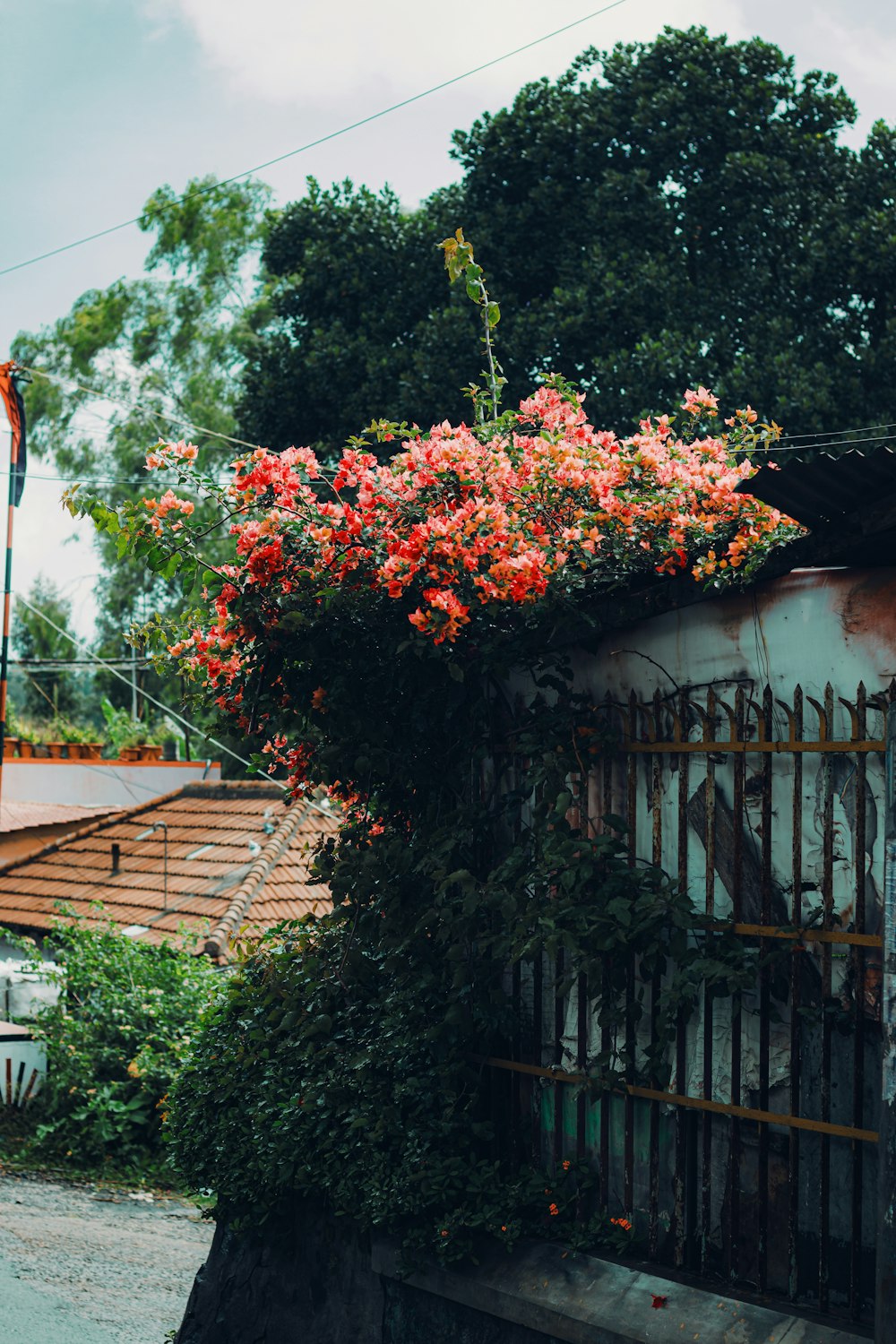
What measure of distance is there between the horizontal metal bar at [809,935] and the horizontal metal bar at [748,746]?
529 mm

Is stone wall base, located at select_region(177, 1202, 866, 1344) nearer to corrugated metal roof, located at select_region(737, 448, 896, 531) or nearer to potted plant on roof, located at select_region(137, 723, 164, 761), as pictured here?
corrugated metal roof, located at select_region(737, 448, 896, 531)

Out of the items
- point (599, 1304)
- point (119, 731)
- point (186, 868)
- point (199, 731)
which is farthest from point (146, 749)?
point (599, 1304)

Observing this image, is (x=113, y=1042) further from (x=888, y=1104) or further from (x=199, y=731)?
(x=888, y=1104)

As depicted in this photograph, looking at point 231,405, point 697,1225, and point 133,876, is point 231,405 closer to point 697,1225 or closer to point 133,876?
point 133,876

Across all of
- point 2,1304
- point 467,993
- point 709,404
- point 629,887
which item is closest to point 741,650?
point 629,887

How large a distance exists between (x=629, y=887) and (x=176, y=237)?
95.3 feet

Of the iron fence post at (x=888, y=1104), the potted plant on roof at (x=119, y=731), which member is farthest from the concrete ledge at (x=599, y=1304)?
the potted plant on roof at (x=119, y=731)

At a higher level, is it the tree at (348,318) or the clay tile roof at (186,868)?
the tree at (348,318)

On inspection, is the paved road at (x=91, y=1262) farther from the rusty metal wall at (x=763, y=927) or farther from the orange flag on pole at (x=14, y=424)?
the orange flag on pole at (x=14, y=424)

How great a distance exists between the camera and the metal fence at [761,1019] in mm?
3826

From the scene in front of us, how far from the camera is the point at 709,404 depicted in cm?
519

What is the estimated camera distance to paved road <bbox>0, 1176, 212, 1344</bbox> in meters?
6.41

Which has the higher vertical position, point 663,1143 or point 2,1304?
point 663,1143

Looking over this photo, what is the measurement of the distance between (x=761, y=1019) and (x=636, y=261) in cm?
1454
